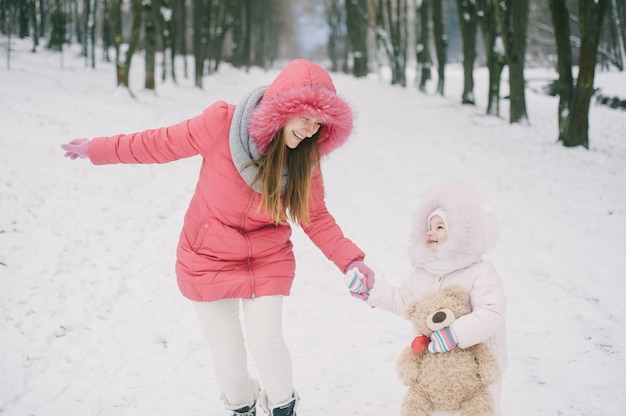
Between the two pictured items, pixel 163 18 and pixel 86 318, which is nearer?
pixel 86 318

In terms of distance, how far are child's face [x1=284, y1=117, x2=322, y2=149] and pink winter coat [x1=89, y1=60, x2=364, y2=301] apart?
5 cm

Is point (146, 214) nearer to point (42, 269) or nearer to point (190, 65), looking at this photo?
point (42, 269)

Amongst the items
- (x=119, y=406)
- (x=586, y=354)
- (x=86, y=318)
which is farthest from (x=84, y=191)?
(x=586, y=354)

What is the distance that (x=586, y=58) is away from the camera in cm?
973

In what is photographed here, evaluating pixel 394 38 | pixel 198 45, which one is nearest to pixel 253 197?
pixel 198 45

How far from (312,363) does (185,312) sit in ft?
4.61

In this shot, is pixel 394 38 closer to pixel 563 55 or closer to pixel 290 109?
pixel 563 55

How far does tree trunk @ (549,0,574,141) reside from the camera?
10.8m

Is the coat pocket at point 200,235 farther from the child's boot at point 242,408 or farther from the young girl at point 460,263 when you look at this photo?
the child's boot at point 242,408

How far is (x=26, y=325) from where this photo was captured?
408cm

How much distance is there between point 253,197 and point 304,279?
3050 mm

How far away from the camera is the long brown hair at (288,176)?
2498 mm

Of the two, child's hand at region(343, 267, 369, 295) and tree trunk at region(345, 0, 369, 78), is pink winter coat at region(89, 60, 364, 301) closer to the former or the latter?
child's hand at region(343, 267, 369, 295)

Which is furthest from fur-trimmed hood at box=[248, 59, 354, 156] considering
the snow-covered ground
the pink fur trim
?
the snow-covered ground
